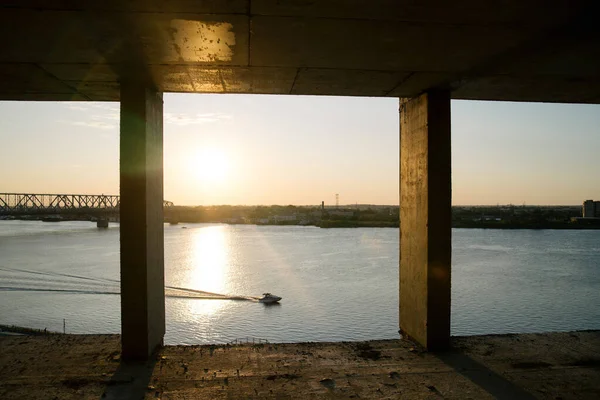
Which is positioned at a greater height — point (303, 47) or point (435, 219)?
point (303, 47)

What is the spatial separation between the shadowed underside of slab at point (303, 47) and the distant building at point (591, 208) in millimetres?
124049

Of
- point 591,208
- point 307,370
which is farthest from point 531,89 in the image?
point 591,208

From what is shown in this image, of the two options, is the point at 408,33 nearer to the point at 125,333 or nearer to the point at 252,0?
the point at 252,0

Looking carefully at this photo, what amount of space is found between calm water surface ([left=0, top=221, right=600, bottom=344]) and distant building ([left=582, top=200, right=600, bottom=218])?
71555mm

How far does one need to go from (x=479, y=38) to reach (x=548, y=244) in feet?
204

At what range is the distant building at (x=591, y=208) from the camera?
10862 centimetres

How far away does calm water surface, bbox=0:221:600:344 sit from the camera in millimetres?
21016

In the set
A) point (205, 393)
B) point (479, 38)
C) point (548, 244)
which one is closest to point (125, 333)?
point (205, 393)

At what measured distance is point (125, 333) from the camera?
202 inches

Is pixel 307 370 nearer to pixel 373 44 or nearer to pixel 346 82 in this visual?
pixel 346 82

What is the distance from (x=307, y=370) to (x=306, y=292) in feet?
78.6

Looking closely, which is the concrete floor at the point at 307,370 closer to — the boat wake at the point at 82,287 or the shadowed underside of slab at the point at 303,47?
the shadowed underside of slab at the point at 303,47

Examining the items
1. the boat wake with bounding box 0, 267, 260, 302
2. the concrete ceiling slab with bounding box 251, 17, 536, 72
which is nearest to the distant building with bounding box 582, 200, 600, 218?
the boat wake with bounding box 0, 267, 260, 302

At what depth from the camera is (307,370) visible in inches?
187
